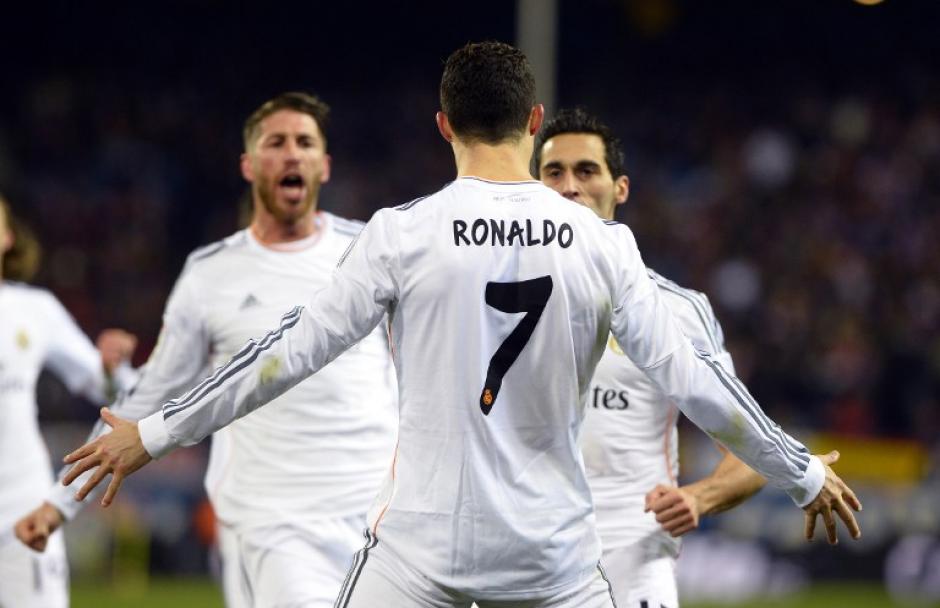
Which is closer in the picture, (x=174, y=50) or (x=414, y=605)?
(x=414, y=605)

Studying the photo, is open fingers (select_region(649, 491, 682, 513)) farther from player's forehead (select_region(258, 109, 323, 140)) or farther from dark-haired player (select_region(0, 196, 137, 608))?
dark-haired player (select_region(0, 196, 137, 608))

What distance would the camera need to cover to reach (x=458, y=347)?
164 inches

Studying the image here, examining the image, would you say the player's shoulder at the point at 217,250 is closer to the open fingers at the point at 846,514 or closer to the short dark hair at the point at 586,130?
the short dark hair at the point at 586,130

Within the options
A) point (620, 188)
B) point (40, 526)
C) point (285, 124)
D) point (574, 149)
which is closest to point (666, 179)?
point (285, 124)

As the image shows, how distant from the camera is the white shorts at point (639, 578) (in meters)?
5.49

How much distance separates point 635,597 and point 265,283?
80.6 inches

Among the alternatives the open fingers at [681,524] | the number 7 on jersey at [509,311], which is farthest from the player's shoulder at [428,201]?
the open fingers at [681,524]

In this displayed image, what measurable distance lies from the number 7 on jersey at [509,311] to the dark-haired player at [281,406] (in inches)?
80.2

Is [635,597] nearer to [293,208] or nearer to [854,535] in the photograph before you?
[854,535]

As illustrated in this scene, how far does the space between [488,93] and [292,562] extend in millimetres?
2461

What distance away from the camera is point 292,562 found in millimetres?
6004

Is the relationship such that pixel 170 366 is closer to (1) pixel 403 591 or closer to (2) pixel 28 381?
(2) pixel 28 381

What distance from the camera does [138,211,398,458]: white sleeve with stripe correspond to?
4223 mm

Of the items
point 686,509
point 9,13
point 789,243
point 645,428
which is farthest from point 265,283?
point 9,13
